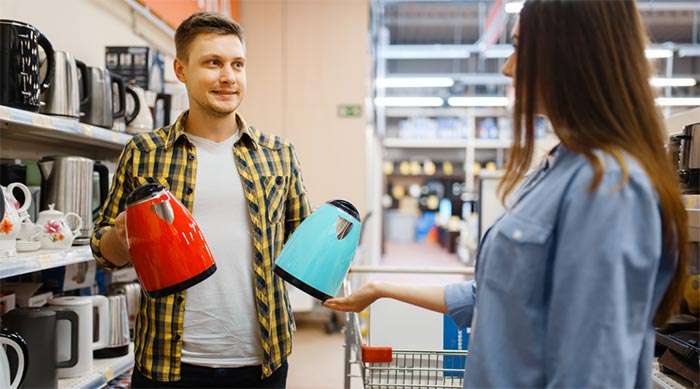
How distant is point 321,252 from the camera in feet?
5.14

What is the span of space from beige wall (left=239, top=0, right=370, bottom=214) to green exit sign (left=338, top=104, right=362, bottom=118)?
0.13ft

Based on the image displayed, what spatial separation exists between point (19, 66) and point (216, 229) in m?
0.92

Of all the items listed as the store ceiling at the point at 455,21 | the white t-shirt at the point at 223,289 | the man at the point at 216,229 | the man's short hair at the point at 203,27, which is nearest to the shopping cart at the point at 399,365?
the man at the point at 216,229

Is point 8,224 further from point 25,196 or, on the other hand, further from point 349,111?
point 349,111

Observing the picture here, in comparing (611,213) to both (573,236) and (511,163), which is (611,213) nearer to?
(573,236)

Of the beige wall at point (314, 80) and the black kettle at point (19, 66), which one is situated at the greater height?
the beige wall at point (314, 80)

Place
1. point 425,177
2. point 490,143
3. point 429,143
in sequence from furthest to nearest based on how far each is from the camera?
point 425,177, point 429,143, point 490,143

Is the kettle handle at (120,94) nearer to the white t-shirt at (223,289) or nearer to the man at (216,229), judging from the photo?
the man at (216,229)

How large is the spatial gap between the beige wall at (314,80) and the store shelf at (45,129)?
2993mm

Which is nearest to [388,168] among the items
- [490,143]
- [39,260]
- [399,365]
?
[490,143]

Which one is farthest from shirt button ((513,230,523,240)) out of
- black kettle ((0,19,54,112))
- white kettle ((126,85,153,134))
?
white kettle ((126,85,153,134))

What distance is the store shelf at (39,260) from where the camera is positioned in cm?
184

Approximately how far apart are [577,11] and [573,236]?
359 millimetres

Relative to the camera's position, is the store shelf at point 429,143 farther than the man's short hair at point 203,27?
Yes
